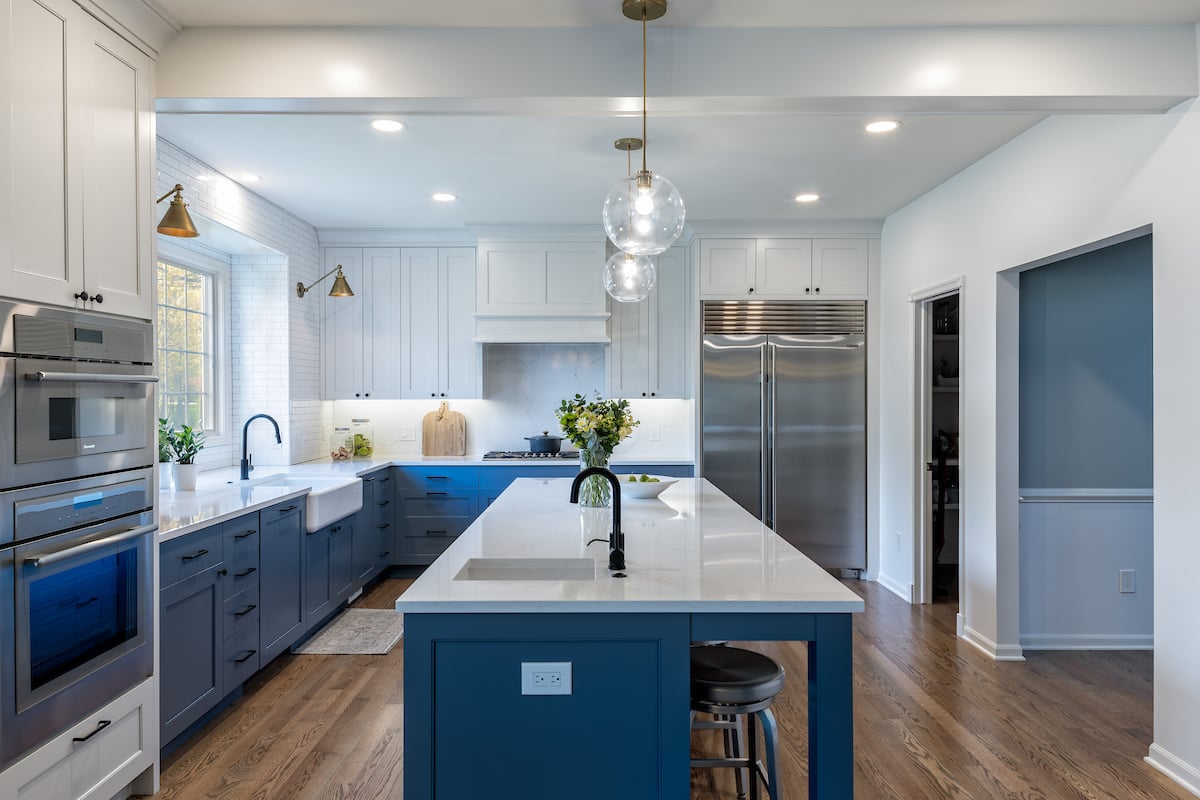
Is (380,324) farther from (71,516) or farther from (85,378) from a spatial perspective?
(71,516)

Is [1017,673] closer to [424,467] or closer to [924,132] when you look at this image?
[924,132]

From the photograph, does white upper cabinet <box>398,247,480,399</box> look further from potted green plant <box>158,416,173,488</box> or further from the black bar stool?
the black bar stool

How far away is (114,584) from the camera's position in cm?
229

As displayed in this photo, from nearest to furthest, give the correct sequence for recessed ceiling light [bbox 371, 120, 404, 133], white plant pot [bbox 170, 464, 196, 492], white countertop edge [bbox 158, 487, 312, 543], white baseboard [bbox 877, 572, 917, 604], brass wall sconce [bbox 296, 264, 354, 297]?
white countertop edge [bbox 158, 487, 312, 543] → recessed ceiling light [bbox 371, 120, 404, 133] → white plant pot [bbox 170, 464, 196, 492] → white baseboard [bbox 877, 572, 917, 604] → brass wall sconce [bbox 296, 264, 354, 297]

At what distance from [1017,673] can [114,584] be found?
384 cm

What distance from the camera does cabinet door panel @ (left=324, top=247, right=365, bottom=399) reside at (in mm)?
5645

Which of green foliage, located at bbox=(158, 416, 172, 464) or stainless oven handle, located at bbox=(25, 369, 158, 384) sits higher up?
stainless oven handle, located at bbox=(25, 369, 158, 384)

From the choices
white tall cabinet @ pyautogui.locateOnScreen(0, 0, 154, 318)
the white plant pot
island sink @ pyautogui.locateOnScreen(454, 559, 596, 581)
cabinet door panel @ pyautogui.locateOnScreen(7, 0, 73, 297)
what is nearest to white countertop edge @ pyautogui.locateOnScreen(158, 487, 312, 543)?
the white plant pot

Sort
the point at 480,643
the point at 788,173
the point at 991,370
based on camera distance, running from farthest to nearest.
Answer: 1. the point at 788,173
2. the point at 991,370
3. the point at 480,643

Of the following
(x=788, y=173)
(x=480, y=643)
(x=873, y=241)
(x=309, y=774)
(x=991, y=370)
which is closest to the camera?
(x=480, y=643)

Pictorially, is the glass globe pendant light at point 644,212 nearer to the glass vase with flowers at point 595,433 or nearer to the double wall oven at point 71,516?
the glass vase with flowers at point 595,433

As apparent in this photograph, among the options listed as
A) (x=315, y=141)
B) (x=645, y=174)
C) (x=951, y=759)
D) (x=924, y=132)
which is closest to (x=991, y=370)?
(x=924, y=132)

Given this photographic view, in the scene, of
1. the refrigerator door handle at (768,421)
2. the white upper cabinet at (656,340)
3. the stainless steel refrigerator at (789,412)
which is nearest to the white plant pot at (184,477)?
the white upper cabinet at (656,340)

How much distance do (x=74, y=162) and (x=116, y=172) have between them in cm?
20
